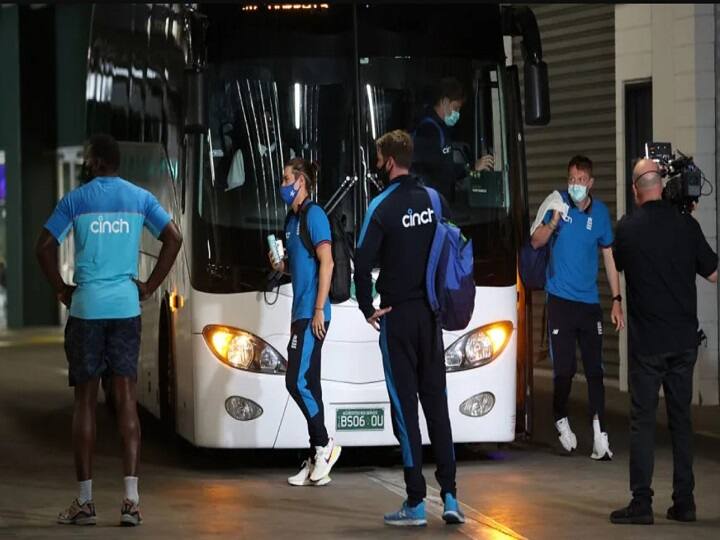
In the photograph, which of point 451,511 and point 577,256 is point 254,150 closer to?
point 577,256

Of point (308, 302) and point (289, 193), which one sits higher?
point (289, 193)

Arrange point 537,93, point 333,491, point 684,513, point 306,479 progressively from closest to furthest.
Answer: point 684,513 < point 333,491 < point 306,479 < point 537,93

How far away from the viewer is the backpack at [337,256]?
1134cm

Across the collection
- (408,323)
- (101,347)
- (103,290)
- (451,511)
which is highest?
(103,290)

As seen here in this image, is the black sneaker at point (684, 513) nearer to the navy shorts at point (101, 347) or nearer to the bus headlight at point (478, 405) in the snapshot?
the bus headlight at point (478, 405)

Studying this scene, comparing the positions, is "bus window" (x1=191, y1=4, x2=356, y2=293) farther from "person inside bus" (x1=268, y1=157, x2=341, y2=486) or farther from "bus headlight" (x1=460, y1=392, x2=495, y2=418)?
"bus headlight" (x1=460, y1=392, x2=495, y2=418)

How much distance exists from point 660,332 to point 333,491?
2.45 meters

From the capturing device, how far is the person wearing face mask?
12.7m

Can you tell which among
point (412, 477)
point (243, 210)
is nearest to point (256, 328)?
point (243, 210)

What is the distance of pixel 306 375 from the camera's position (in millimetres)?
11367

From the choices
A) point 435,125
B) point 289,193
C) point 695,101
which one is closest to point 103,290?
point 289,193

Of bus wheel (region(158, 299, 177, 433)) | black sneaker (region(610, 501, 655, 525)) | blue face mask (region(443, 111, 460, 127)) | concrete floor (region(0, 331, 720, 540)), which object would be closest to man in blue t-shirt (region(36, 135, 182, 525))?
concrete floor (region(0, 331, 720, 540))

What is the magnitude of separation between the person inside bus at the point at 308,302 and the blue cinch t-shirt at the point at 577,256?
6.69 ft

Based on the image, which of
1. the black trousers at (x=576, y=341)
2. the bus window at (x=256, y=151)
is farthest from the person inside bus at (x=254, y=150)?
the black trousers at (x=576, y=341)
